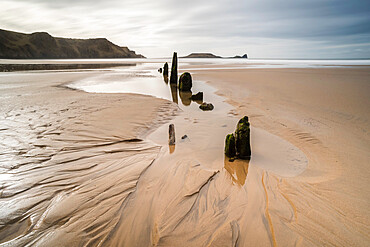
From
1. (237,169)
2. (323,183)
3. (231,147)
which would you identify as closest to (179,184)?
(237,169)

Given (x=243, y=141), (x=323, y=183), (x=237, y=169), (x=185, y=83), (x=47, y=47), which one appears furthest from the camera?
(x=47, y=47)

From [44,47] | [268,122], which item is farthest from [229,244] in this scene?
[44,47]

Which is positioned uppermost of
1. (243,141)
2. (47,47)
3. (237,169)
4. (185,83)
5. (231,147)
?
(47,47)

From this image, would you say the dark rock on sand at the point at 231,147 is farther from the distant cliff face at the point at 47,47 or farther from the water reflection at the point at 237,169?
the distant cliff face at the point at 47,47

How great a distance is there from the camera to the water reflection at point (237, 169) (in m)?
3.73

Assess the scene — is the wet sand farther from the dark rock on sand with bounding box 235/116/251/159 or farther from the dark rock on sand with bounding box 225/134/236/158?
the dark rock on sand with bounding box 225/134/236/158

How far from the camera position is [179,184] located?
353 cm

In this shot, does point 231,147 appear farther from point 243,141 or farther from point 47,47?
point 47,47

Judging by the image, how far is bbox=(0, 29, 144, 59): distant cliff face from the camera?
102 m

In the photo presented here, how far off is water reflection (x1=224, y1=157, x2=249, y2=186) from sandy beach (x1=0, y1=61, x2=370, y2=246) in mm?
32

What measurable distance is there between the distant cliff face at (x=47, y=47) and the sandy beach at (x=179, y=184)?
431 ft

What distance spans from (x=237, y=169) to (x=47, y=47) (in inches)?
5873

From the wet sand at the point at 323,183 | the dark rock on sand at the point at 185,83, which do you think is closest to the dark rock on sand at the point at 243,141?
the wet sand at the point at 323,183

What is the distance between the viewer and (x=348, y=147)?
4.78 metres
